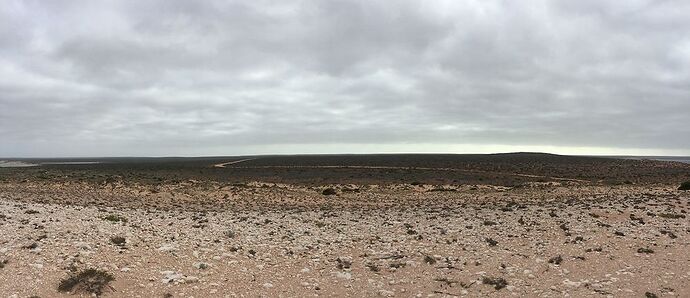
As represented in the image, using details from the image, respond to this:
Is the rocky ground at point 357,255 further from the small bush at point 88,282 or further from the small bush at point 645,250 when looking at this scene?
the small bush at point 88,282

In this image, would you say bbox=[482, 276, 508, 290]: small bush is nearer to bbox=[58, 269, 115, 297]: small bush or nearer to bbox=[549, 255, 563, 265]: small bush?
bbox=[549, 255, 563, 265]: small bush

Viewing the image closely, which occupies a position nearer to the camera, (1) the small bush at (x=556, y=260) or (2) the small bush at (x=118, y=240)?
(1) the small bush at (x=556, y=260)

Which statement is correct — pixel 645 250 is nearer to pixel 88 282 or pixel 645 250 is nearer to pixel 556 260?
pixel 556 260

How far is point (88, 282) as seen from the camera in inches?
454

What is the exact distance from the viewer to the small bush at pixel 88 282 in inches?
444

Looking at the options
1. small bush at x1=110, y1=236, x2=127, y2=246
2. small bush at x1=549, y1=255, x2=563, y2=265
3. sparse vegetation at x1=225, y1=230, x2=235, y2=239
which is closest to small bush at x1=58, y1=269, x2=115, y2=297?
small bush at x1=110, y1=236, x2=127, y2=246

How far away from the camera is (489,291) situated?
38.5 ft

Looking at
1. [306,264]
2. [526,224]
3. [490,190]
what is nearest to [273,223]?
[306,264]

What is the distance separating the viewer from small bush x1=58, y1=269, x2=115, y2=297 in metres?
11.3

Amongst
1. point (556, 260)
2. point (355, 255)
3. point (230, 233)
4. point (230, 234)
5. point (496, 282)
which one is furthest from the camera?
point (230, 233)

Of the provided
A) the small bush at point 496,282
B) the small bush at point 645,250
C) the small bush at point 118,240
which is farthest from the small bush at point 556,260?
the small bush at point 118,240

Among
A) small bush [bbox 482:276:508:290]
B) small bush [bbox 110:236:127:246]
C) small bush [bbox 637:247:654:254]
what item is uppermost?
small bush [bbox 110:236:127:246]

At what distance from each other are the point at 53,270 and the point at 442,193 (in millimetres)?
36271

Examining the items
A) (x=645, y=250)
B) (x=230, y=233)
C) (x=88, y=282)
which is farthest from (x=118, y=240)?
(x=645, y=250)
